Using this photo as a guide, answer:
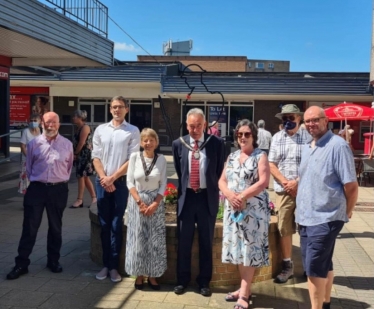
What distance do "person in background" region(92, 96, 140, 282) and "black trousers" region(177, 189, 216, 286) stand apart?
68cm

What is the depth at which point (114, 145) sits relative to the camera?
461cm

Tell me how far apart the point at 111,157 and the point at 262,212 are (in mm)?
1624

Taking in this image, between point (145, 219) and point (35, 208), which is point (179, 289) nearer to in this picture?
point (145, 219)

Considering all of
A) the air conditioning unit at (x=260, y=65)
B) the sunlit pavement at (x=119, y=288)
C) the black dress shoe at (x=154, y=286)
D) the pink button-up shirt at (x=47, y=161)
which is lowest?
the sunlit pavement at (x=119, y=288)

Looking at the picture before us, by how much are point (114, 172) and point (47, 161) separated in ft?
Answer: 2.43

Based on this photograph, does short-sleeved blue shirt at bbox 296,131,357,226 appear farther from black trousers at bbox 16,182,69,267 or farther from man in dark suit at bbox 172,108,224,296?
black trousers at bbox 16,182,69,267

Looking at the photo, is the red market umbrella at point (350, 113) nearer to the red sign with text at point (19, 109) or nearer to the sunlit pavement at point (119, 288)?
the sunlit pavement at point (119, 288)

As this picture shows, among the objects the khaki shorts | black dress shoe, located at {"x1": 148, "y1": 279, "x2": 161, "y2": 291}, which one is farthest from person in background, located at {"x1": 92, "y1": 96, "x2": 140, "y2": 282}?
the khaki shorts

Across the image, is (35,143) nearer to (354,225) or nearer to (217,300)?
(217,300)

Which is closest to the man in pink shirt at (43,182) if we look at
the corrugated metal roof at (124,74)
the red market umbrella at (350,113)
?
the red market umbrella at (350,113)

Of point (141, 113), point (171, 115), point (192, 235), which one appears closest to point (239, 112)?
point (171, 115)

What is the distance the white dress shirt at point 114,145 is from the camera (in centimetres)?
460

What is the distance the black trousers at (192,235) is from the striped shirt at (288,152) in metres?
0.99

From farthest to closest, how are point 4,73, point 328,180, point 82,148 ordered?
point 4,73 → point 82,148 → point 328,180
